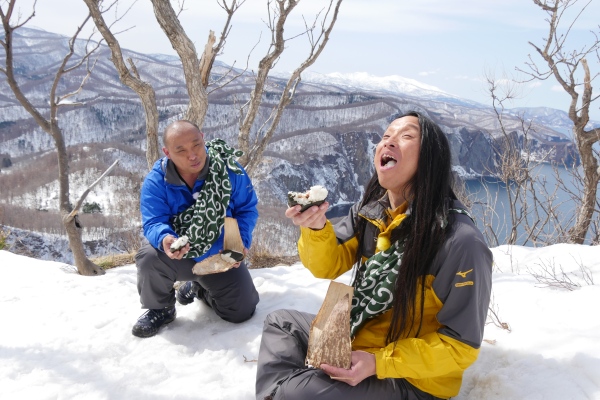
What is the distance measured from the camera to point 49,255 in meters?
41.7

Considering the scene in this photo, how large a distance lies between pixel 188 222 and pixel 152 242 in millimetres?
284

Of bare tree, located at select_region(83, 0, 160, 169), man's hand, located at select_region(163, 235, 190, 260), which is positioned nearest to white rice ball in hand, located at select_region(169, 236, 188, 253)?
man's hand, located at select_region(163, 235, 190, 260)

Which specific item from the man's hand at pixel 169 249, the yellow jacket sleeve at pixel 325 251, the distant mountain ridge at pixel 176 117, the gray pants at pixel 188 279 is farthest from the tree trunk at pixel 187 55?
the distant mountain ridge at pixel 176 117

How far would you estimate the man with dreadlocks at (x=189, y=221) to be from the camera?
2.79 m

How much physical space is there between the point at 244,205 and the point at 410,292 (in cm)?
173

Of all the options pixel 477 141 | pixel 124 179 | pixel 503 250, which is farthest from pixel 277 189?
pixel 503 250

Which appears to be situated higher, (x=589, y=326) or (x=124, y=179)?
(x=589, y=326)

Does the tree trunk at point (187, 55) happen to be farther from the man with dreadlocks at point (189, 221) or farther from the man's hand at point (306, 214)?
the man's hand at point (306, 214)

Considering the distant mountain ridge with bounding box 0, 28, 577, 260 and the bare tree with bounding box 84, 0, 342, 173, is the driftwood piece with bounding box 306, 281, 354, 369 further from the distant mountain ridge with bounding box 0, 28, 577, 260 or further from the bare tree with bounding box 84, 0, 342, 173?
the distant mountain ridge with bounding box 0, 28, 577, 260

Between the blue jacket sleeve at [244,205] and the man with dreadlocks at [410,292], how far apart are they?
3.79ft

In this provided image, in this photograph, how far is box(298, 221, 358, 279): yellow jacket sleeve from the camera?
199 centimetres

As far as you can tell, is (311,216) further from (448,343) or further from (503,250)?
(503,250)

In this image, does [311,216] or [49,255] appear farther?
[49,255]

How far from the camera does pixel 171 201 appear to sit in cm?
291
